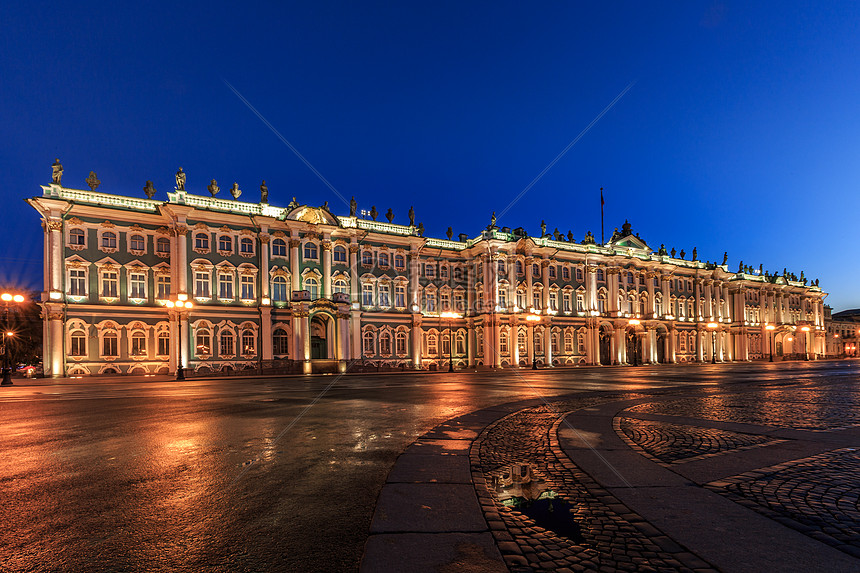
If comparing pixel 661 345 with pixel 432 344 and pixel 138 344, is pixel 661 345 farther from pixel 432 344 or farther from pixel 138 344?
pixel 138 344

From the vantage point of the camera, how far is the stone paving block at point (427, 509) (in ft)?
14.5

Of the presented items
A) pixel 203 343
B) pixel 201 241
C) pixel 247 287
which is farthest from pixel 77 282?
pixel 247 287

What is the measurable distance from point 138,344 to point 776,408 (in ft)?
145

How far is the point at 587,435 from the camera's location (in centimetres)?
905

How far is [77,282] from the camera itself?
39031 mm

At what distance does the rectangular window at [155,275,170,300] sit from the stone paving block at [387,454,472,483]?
41.7 meters

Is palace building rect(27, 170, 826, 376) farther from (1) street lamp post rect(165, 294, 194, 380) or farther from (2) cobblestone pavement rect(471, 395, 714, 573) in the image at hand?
(2) cobblestone pavement rect(471, 395, 714, 573)

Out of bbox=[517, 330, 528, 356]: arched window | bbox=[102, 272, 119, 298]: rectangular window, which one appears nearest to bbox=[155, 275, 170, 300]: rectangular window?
bbox=[102, 272, 119, 298]: rectangular window

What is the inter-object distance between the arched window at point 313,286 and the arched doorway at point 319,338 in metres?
2.56

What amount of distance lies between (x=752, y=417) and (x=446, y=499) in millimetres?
10110

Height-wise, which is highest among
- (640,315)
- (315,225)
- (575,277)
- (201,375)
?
(315,225)

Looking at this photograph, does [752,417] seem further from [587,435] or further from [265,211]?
[265,211]

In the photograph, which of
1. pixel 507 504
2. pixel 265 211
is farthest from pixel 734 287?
pixel 507 504

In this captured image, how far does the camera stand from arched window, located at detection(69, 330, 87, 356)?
125 ft
